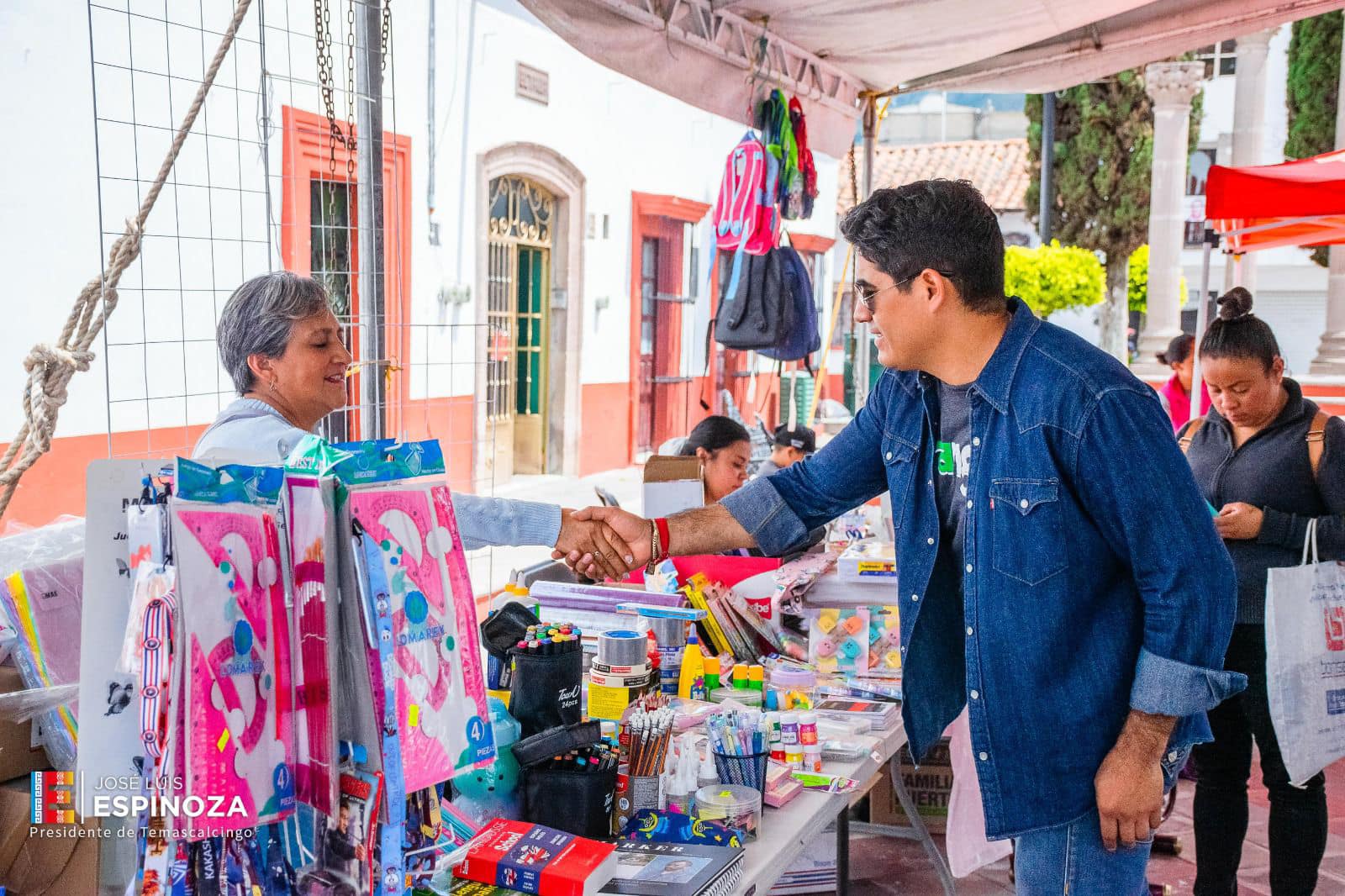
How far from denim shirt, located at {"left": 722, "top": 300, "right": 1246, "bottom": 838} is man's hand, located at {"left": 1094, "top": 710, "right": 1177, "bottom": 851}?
0.12 ft

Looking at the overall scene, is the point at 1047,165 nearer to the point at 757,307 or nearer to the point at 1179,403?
the point at 1179,403

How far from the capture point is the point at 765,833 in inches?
80.3

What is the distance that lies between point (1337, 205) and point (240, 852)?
4.96 m

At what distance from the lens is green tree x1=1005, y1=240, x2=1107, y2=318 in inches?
680

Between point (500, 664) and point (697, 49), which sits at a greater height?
point (697, 49)

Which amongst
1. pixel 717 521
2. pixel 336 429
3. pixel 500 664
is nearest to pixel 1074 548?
pixel 717 521

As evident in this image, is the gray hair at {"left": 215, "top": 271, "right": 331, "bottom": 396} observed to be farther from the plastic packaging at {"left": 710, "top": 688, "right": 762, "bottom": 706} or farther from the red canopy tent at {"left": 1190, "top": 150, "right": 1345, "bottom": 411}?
the red canopy tent at {"left": 1190, "top": 150, "right": 1345, "bottom": 411}

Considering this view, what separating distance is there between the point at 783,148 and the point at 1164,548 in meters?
3.99

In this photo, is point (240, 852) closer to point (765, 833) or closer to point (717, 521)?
point (765, 833)

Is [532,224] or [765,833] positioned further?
[532,224]

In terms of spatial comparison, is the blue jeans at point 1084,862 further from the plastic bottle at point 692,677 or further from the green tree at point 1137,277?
the green tree at point 1137,277

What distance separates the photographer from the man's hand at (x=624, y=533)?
9.06 ft

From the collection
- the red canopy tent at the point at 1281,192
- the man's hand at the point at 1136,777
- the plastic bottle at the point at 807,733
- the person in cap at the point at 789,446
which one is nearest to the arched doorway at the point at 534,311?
the person in cap at the point at 789,446

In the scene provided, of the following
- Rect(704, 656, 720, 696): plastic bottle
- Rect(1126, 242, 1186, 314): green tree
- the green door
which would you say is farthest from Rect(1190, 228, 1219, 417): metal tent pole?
Rect(1126, 242, 1186, 314): green tree
